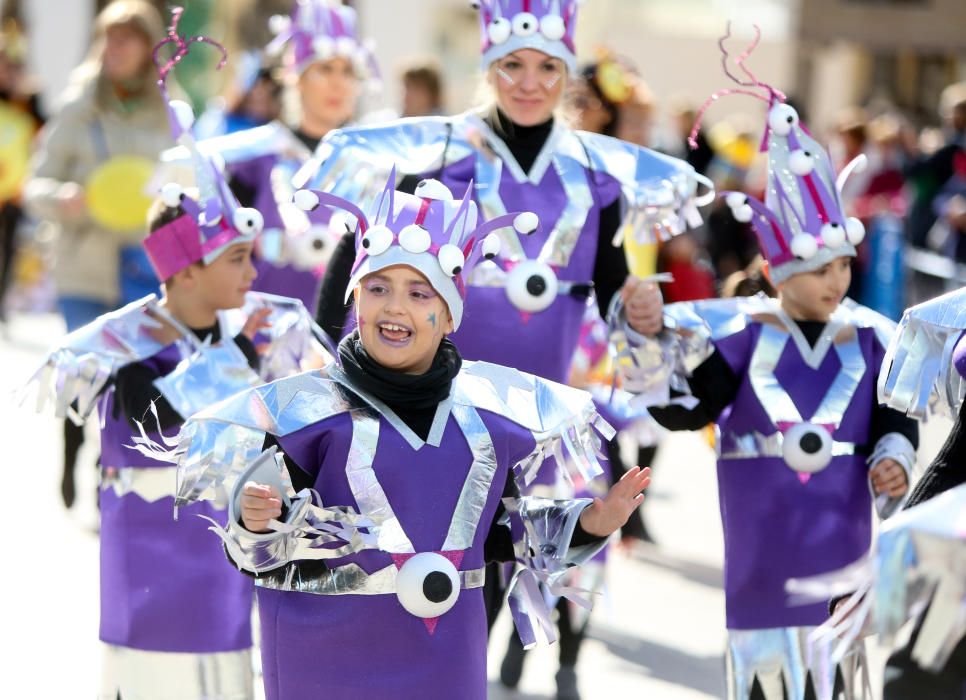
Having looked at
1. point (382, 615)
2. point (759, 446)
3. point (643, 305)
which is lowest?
point (382, 615)

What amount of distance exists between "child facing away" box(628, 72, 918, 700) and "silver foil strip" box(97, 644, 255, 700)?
1355 mm

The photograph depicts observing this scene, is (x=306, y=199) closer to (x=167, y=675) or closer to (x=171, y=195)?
(x=171, y=195)

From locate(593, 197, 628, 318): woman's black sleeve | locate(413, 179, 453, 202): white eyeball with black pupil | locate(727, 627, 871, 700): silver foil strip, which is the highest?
locate(413, 179, 453, 202): white eyeball with black pupil

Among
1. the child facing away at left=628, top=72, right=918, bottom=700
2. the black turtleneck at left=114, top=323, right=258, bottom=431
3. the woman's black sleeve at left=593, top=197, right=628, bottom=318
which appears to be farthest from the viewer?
the woman's black sleeve at left=593, top=197, right=628, bottom=318

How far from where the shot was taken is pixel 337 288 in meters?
4.86

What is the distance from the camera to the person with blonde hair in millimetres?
7168

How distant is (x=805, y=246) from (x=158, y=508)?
1.85 meters

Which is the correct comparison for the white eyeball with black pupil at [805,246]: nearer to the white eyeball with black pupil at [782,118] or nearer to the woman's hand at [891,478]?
the white eyeball with black pupil at [782,118]

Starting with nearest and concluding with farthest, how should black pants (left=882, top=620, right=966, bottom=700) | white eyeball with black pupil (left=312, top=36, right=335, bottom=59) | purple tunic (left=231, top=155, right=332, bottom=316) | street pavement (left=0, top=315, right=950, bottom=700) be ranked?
1. black pants (left=882, top=620, right=966, bottom=700)
2. street pavement (left=0, top=315, right=950, bottom=700)
3. purple tunic (left=231, top=155, right=332, bottom=316)
4. white eyeball with black pupil (left=312, top=36, right=335, bottom=59)

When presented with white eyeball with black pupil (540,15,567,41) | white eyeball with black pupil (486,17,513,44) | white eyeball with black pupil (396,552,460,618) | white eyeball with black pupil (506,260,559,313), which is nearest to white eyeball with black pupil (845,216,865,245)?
white eyeball with black pupil (506,260,559,313)

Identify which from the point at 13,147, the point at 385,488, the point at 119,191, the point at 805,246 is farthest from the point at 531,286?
the point at 13,147

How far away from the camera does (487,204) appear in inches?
190

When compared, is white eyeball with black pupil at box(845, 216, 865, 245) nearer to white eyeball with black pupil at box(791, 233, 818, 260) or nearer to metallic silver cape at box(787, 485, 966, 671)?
white eyeball with black pupil at box(791, 233, 818, 260)

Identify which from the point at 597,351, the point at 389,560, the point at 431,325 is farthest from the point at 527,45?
the point at 597,351
